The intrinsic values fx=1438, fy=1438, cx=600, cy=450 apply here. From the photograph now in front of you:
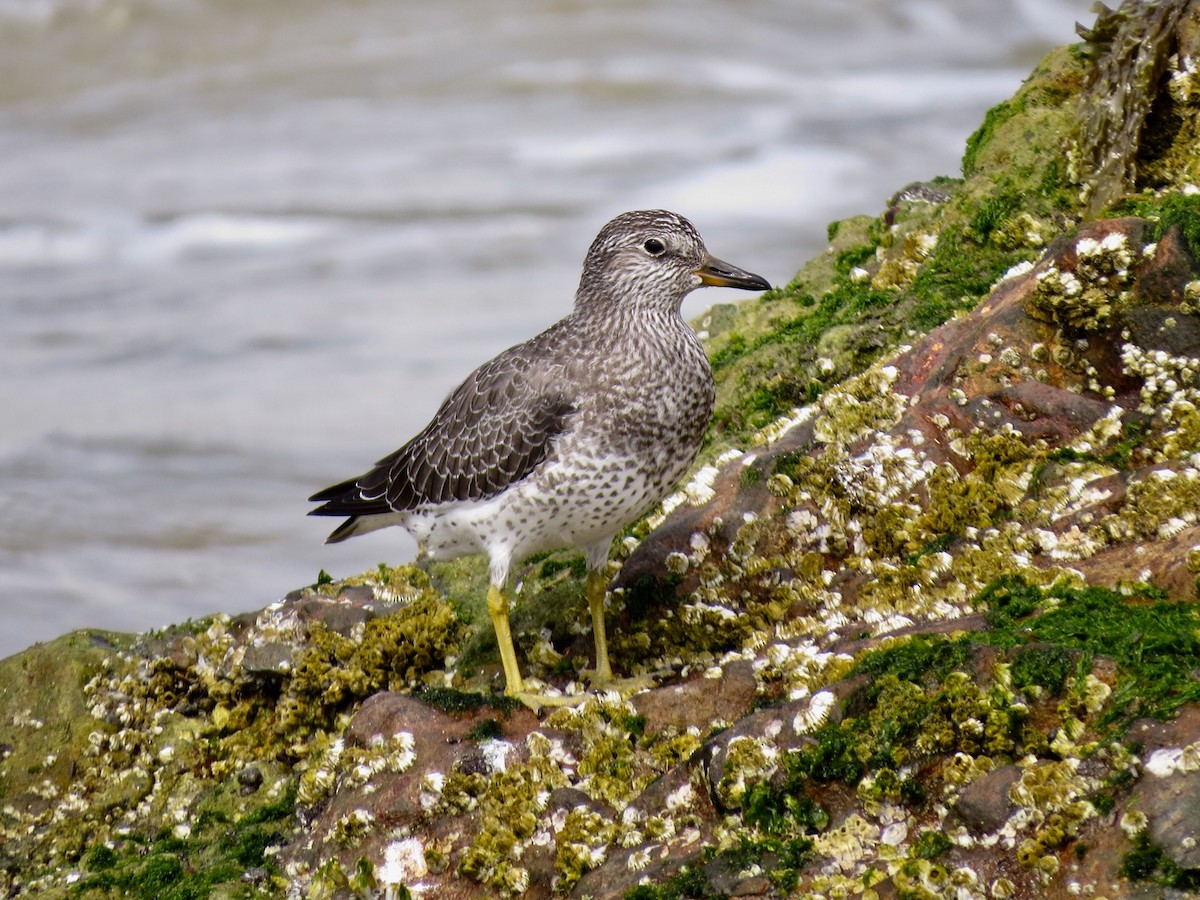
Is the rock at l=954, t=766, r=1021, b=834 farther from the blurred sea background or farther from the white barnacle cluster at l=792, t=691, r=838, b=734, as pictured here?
the blurred sea background

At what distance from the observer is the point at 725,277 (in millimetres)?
7375

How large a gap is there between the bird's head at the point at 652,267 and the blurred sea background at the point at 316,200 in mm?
6443

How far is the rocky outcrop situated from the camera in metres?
4.34

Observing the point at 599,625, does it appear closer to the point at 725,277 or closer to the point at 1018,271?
the point at 725,277

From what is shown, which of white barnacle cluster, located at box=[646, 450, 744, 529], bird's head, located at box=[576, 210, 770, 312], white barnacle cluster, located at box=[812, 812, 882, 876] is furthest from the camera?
bird's head, located at box=[576, 210, 770, 312]

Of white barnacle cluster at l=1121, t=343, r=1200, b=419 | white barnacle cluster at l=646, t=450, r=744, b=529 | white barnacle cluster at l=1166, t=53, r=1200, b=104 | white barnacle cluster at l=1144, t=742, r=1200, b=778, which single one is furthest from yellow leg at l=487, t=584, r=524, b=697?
white barnacle cluster at l=1166, t=53, r=1200, b=104

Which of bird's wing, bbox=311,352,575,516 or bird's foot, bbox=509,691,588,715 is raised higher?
bird's wing, bbox=311,352,575,516

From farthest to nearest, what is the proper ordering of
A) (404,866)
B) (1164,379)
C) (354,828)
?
(1164,379) → (354,828) → (404,866)

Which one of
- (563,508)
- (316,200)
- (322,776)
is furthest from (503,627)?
(316,200)

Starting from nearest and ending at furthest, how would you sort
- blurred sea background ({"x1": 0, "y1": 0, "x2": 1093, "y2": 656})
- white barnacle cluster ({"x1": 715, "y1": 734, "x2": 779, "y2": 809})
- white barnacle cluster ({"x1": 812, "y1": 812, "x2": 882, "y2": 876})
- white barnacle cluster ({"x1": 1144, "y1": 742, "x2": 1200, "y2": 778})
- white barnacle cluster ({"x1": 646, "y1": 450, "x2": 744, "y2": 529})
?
1. white barnacle cluster ({"x1": 1144, "y1": 742, "x2": 1200, "y2": 778})
2. white barnacle cluster ({"x1": 812, "y1": 812, "x2": 882, "y2": 876})
3. white barnacle cluster ({"x1": 715, "y1": 734, "x2": 779, "y2": 809})
4. white barnacle cluster ({"x1": 646, "y1": 450, "x2": 744, "y2": 529})
5. blurred sea background ({"x1": 0, "y1": 0, "x2": 1093, "y2": 656})

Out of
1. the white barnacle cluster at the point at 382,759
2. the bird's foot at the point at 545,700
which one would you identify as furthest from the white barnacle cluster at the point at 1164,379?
the white barnacle cluster at the point at 382,759

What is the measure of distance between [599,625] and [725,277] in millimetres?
1980

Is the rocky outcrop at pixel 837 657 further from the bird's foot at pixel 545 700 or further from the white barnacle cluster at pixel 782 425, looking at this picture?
the bird's foot at pixel 545 700

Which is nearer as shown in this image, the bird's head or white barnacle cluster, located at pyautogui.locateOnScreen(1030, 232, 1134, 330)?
white barnacle cluster, located at pyautogui.locateOnScreen(1030, 232, 1134, 330)
